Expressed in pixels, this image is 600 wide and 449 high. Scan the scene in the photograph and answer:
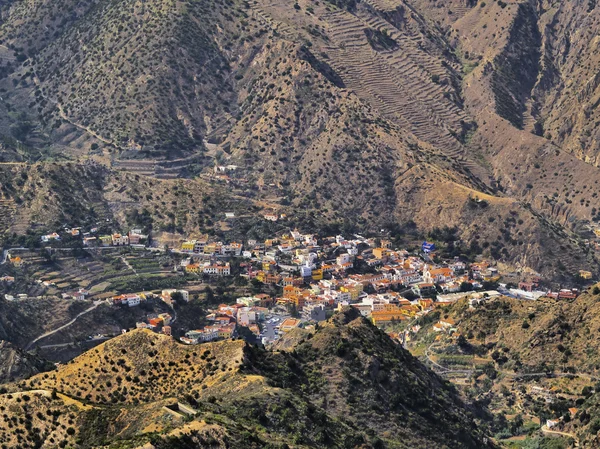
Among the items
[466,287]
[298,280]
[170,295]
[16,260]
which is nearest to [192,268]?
[170,295]

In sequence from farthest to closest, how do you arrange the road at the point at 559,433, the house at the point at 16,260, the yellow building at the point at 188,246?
the yellow building at the point at 188,246
the house at the point at 16,260
the road at the point at 559,433

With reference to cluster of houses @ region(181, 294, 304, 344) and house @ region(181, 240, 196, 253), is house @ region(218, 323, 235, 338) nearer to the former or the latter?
Result: cluster of houses @ region(181, 294, 304, 344)

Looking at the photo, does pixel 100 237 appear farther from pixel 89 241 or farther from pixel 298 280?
pixel 298 280

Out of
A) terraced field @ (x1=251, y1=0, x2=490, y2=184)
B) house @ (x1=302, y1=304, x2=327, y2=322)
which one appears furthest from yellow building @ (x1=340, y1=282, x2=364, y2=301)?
terraced field @ (x1=251, y1=0, x2=490, y2=184)

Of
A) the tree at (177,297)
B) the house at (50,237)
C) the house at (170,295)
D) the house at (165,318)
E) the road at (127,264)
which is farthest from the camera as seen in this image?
the house at (50,237)

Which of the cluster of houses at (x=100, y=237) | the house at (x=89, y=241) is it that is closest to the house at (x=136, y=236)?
the cluster of houses at (x=100, y=237)

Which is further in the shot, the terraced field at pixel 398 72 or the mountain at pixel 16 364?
the terraced field at pixel 398 72

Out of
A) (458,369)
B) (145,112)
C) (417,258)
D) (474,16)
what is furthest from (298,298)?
(474,16)

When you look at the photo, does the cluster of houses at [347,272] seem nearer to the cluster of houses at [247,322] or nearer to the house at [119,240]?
the cluster of houses at [247,322]
